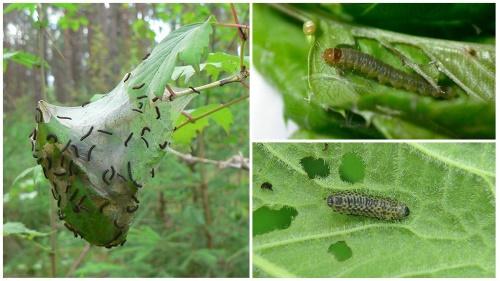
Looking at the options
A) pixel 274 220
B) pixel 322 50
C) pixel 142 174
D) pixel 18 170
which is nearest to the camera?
pixel 142 174

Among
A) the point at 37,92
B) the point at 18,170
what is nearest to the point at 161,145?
the point at 18,170

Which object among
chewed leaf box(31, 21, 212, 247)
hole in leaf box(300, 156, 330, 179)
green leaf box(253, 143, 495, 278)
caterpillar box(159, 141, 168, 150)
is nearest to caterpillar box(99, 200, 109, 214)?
chewed leaf box(31, 21, 212, 247)

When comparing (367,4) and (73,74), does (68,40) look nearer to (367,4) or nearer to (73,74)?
(73,74)

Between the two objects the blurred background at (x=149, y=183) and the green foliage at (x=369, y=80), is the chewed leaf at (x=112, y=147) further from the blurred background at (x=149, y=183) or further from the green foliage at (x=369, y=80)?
the blurred background at (x=149, y=183)

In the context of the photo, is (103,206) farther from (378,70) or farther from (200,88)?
(378,70)

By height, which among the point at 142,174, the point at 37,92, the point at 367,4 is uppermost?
the point at 367,4

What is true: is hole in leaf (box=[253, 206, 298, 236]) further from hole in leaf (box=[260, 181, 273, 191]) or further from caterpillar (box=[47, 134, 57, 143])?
caterpillar (box=[47, 134, 57, 143])
